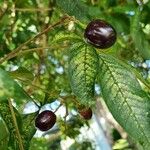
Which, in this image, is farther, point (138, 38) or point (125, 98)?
point (138, 38)

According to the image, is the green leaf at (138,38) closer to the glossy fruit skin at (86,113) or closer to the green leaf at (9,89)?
the glossy fruit skin at (86,113)

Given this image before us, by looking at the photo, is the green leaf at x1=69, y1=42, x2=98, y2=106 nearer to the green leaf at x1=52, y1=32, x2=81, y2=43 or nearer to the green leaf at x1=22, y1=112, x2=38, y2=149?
the green leaf at x1=52, y1=32, x2=81, y2=43

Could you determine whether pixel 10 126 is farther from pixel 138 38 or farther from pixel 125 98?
pixel 138 38

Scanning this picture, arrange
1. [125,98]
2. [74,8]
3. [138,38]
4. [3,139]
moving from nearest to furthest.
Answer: [125,98], [74,8], [3,139], [138,38]

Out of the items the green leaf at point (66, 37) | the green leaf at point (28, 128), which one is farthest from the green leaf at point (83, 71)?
the green leaf at point (28, 128)

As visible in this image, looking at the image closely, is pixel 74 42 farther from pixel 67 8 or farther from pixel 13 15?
pixel 13 15

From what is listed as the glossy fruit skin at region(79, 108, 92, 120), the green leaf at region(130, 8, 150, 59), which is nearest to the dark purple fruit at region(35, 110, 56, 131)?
the glossy fruit skin at region(79, 108, 92, 120)

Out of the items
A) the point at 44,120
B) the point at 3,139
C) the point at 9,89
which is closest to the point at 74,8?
the point at 44,120
